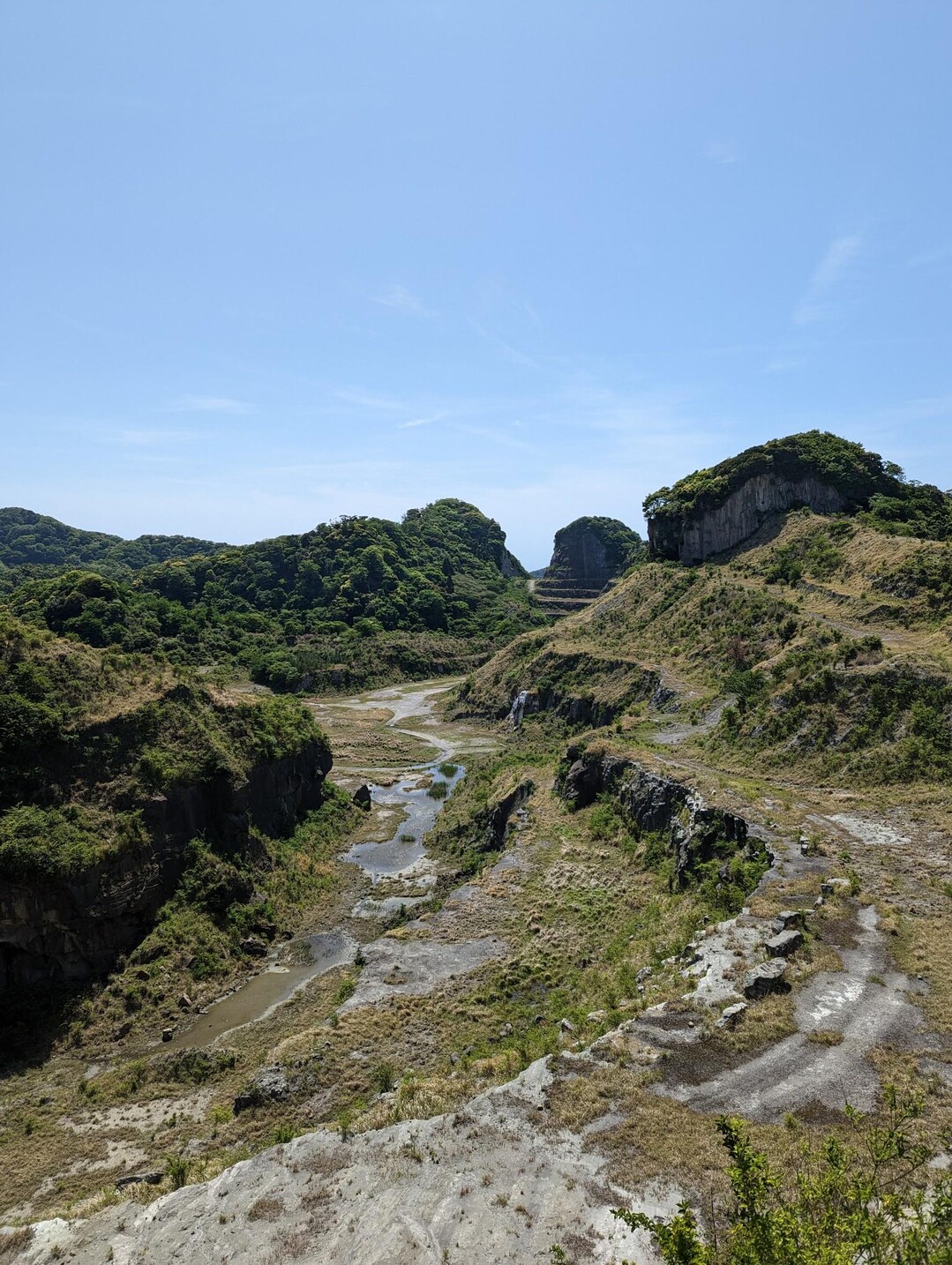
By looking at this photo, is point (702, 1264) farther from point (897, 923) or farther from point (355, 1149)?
point (897, 923)

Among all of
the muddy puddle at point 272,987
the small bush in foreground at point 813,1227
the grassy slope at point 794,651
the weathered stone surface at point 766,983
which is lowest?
the muddy puddle at point 272,987

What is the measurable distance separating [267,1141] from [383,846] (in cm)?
3006

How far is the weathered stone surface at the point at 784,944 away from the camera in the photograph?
19094mm

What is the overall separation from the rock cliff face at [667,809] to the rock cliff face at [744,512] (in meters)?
54.0

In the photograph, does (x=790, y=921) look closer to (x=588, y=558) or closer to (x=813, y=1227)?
(x=813, y=1227)

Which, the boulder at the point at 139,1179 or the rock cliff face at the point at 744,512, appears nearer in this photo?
the boulder at the point at 139,1179

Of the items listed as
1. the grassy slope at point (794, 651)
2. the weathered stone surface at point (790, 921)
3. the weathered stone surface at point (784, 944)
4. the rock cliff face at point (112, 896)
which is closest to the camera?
the weathered stone surface at point (784, 944)

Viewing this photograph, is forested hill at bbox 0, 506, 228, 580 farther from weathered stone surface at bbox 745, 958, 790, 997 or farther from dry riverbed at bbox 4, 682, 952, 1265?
weathered stone surface at bbox 745, 958, 790, 997

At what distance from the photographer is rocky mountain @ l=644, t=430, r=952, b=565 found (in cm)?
7875

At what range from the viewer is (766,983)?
17.6m

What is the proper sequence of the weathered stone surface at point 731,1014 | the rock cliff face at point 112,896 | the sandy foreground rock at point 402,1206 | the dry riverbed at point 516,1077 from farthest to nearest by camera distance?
the rock cliff face at point 112,896
the weathered stone surface at point 731,1014
the dry riverbed at point 516,1077
the sandy foreground rock at point 402,1206

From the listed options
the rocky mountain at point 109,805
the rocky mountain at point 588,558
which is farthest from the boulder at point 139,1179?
the rocky mountain at point 588,558

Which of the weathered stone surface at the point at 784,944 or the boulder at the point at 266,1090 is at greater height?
the weathered stone surface at the point at 784,944

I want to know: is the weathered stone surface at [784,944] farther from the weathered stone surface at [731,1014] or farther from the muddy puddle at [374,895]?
the muddy puddle at [374,895]
